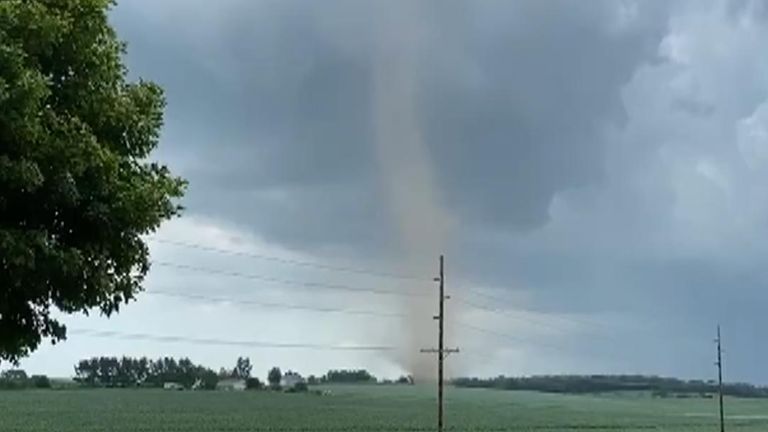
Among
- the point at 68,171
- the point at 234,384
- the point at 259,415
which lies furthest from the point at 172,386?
the point at 68,171

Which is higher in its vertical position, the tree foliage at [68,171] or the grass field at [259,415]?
the tree foliage at [68,171]

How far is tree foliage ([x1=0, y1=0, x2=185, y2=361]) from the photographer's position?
12188mm

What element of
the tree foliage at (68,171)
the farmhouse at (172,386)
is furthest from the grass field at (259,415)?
the tree foliage at (68,171)

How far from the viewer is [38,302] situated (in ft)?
45.9

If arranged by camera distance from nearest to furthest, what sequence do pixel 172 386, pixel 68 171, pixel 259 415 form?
pixel 68 171 < pixel 259 415 < pixel 172 386

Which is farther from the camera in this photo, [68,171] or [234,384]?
[234,384]

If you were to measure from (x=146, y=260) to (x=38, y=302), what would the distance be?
150cm

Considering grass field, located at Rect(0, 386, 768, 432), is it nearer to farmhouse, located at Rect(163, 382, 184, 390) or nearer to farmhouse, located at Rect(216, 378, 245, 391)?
farmhouse, located at Rect(163, 382, 184, 390)

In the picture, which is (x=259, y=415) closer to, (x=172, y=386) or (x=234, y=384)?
(x=172, y=386)

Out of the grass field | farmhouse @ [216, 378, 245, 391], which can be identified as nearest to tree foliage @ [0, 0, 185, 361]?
the grass field

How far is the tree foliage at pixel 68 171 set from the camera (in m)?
12.2

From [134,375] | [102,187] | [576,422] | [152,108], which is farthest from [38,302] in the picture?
[134,375]

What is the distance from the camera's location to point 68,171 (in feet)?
41.9

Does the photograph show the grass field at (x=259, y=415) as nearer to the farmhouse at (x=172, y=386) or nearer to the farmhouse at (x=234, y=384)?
the farmhouse at (x=172, y=386)
